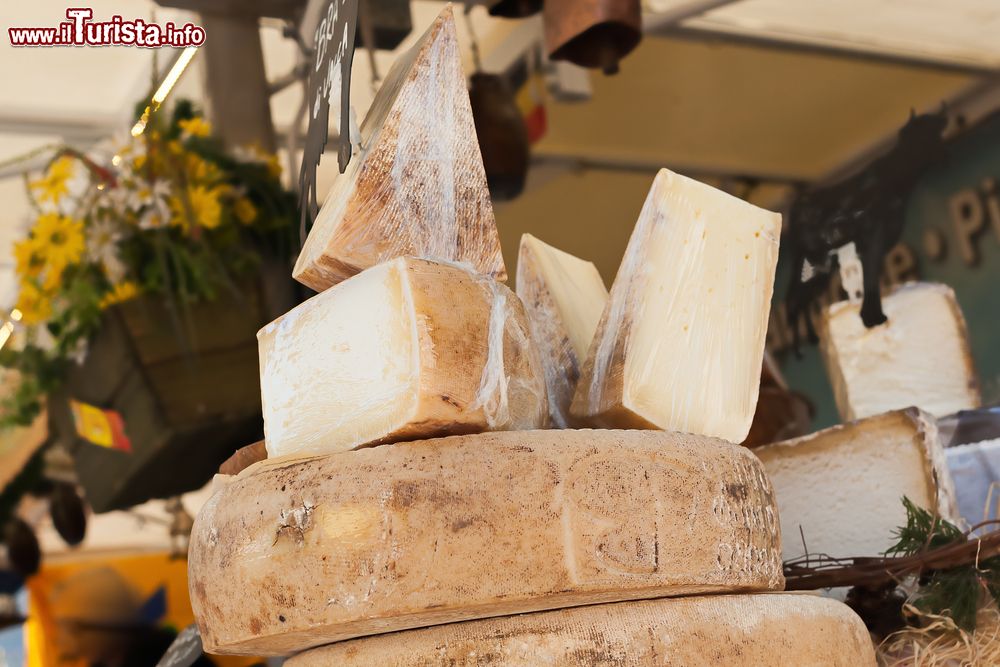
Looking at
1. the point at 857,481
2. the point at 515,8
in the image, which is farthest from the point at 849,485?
the point at 515,8

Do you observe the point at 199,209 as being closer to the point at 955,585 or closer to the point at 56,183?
the point at 56,183

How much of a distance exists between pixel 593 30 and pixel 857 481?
97 cm

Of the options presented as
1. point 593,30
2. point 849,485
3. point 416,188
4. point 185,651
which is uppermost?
point 593,30

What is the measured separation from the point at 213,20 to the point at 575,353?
1336 mm

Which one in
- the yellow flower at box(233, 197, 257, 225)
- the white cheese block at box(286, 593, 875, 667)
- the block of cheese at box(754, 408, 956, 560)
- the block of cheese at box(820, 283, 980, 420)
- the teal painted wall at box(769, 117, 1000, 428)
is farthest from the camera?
the teal painted wall at box(769, 117, 1000, 428)

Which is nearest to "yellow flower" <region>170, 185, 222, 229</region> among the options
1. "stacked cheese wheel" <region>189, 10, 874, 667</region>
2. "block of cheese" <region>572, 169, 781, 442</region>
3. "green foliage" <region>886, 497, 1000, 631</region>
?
"stacked cheese wheel" <region>189, 10, 874, 667</region>

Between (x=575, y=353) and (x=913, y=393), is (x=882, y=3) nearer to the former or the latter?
(x=913, y=393)

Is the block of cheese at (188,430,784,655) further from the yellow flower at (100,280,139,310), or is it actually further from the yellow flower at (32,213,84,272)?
the yellow flower at (32,213,84,272)

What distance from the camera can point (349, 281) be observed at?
0.90 meters

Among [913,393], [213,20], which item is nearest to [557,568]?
[913,393]

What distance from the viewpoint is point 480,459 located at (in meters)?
0.81

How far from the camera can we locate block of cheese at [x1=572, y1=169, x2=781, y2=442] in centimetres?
95

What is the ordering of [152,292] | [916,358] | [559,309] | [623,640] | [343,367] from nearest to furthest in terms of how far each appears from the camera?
[623,640]
[343,367]
[559,309]
[916,358]
[152,292]

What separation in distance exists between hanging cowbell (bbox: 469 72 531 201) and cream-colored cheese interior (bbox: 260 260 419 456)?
112 cm
